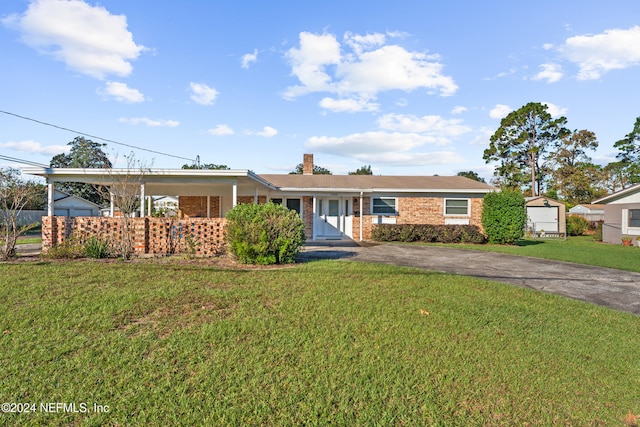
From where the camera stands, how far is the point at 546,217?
89.6 feet

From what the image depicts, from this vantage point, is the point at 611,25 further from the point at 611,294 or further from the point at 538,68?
the point at 611,294

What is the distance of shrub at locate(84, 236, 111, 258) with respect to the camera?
8.94 metres

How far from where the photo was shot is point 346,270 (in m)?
7.91

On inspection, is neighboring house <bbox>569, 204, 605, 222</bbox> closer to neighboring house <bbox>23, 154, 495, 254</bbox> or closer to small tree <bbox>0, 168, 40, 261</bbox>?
neighboring house <bbox>23, 154, 495, 254</bbox>

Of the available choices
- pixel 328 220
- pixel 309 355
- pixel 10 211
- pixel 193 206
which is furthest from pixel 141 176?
pixel 309 355

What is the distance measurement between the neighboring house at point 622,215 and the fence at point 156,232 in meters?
22.0

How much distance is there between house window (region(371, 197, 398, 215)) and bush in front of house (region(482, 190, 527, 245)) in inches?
178

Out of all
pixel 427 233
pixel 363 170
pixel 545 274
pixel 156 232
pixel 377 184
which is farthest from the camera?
pixel 363 170

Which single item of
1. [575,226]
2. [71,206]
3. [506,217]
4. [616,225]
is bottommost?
[575,226]

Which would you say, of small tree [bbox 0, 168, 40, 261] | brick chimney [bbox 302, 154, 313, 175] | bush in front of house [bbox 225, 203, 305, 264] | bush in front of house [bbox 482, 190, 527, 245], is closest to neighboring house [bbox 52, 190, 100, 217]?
brick chimney [bbox 302, 154, 313, 175]

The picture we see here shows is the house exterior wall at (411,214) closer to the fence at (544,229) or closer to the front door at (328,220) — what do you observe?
the front door at (328,220)

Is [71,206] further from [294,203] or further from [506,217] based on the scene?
[506,217]

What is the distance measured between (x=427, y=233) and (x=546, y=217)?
16.9 m

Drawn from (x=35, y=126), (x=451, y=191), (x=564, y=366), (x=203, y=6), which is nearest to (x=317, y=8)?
(x=203, y=6)
